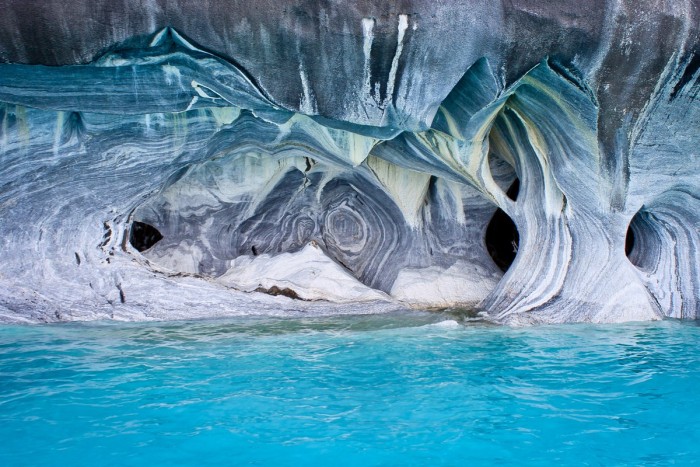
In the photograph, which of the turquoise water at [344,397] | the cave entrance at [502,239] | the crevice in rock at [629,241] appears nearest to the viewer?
the turquoise water at [344,397]

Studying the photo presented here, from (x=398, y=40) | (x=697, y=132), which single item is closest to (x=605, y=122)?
(x=697, y=132)

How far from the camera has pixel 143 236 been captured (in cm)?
632

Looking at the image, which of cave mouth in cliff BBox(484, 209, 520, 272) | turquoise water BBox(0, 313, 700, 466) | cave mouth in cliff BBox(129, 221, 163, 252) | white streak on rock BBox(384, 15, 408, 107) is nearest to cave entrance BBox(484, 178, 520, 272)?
cave mouth in cliff BBox(484, 209, 520, 272)

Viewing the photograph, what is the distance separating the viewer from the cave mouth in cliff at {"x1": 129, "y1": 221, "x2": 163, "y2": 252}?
6.25 metres

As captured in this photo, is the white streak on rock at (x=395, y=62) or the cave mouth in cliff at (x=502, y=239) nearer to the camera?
the white streak on rock at (x=395, y=62)

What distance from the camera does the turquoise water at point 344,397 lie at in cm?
253

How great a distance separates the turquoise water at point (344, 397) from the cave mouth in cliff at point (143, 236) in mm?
1703

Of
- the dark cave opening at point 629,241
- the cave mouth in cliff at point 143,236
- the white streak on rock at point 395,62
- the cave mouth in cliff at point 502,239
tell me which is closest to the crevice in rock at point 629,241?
the dark cave opening at point 629,241

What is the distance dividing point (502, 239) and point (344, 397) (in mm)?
4045

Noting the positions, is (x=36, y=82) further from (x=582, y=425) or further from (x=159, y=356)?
(x=582, y=425)

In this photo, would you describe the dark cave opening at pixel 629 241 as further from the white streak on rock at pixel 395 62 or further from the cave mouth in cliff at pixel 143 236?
the cave mouth in cliff at pixel 143 236

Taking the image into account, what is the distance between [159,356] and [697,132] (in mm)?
4449

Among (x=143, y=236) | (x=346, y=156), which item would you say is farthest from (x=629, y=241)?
(x=143, y=236)

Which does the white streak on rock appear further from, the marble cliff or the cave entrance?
the cave entrance
